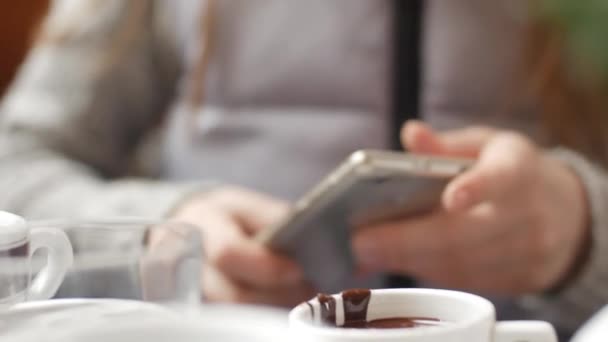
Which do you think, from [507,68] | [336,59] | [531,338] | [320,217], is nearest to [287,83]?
[336,59]

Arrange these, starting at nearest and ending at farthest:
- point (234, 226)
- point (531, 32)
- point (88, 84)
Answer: point (234, 226), point (531, 32), point (88, 84)

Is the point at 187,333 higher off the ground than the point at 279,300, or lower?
higher

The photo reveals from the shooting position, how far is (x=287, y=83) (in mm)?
746

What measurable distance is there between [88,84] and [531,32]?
0.40m

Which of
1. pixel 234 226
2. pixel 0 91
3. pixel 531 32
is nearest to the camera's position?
pixel 234 226

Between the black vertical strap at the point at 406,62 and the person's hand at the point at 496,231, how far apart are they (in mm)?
131

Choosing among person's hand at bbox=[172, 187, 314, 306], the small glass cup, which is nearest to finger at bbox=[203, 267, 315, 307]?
person's hand at bbox=[172, 187, 314, 306]

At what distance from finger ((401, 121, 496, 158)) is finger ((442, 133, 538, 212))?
18 mm

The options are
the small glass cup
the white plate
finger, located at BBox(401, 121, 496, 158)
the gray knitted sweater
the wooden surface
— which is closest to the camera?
the white plate

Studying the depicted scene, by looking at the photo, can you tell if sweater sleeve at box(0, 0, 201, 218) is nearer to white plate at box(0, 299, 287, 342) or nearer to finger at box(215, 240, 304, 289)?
finger at box(215, 240, 304, 289)

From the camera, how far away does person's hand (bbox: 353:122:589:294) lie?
0.53 meters

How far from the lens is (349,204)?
0.45 meters

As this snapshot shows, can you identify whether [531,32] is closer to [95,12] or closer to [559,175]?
[559,175]

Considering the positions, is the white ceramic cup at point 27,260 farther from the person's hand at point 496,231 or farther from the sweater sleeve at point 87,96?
the sweater sleeve at point 87,96
